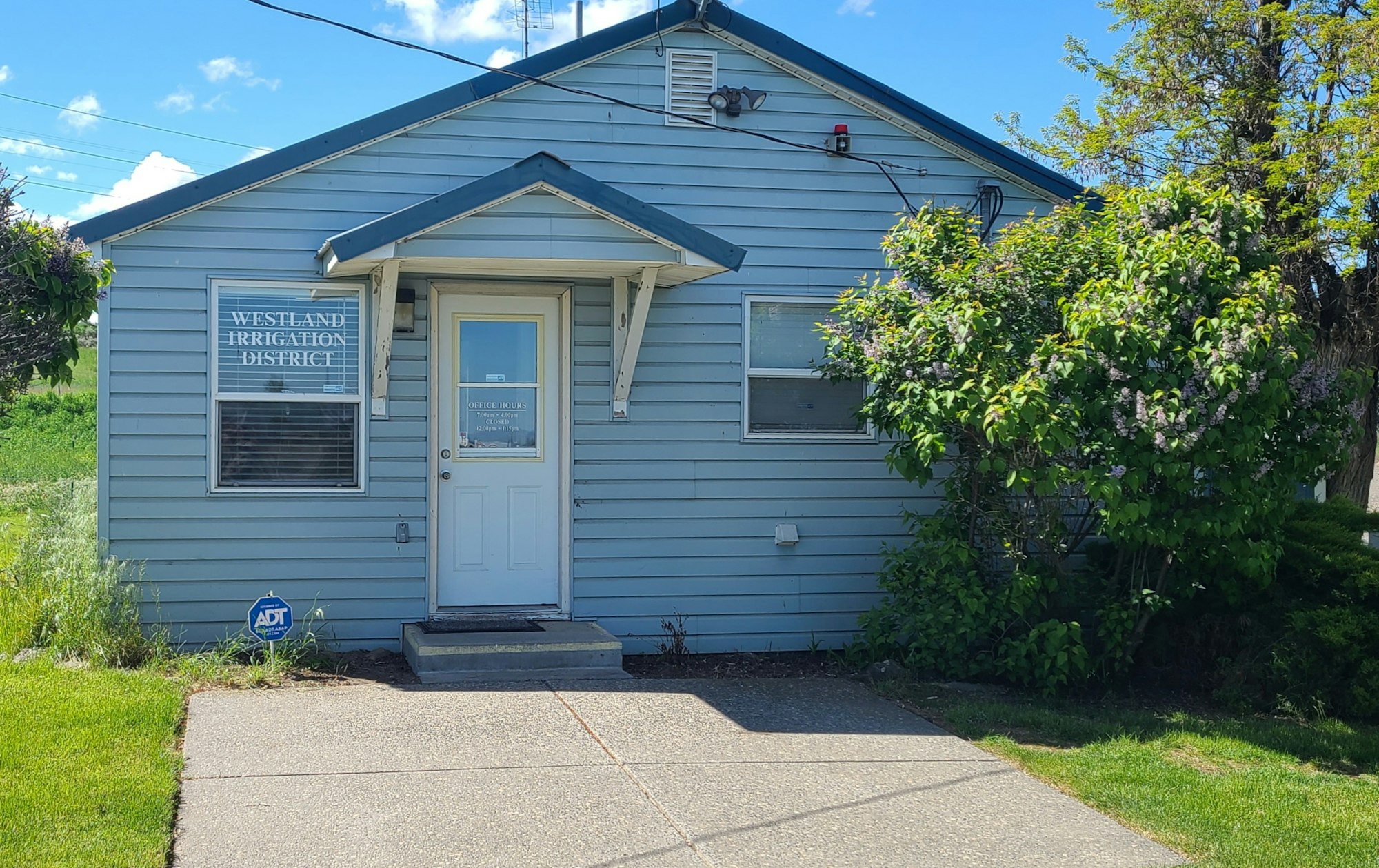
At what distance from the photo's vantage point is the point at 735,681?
25.1 feet

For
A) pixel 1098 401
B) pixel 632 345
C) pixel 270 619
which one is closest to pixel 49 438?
pixel 270 619

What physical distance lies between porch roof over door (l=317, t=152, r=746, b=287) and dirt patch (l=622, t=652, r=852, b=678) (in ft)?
8.78

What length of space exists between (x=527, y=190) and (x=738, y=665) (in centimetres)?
350

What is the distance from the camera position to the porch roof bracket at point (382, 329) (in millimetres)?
7434

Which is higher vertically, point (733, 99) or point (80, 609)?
point (733, 99)

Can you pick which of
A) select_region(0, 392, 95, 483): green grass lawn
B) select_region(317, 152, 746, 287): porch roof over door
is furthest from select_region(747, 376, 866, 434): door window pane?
select_region(0, 392, 95, 483): green grass lawn

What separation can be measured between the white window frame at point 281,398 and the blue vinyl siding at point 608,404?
6cm

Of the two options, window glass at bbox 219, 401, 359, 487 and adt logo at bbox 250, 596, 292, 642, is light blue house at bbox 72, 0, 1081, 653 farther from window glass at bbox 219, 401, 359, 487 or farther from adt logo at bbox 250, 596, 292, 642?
adt logo at bbox 250, 596, 292, 642

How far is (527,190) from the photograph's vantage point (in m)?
7.16

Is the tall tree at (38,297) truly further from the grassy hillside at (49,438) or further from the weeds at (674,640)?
the grassy hillside at (49,438)

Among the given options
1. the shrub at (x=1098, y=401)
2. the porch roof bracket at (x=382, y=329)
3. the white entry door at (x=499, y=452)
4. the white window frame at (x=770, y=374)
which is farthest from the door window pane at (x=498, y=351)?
the shrub at (x=1098, y=401)

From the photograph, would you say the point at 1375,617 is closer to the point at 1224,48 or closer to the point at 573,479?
the point at 573,479

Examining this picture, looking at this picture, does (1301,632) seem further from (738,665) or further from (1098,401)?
(738,665)

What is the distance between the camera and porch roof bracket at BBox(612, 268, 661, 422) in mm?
7719
